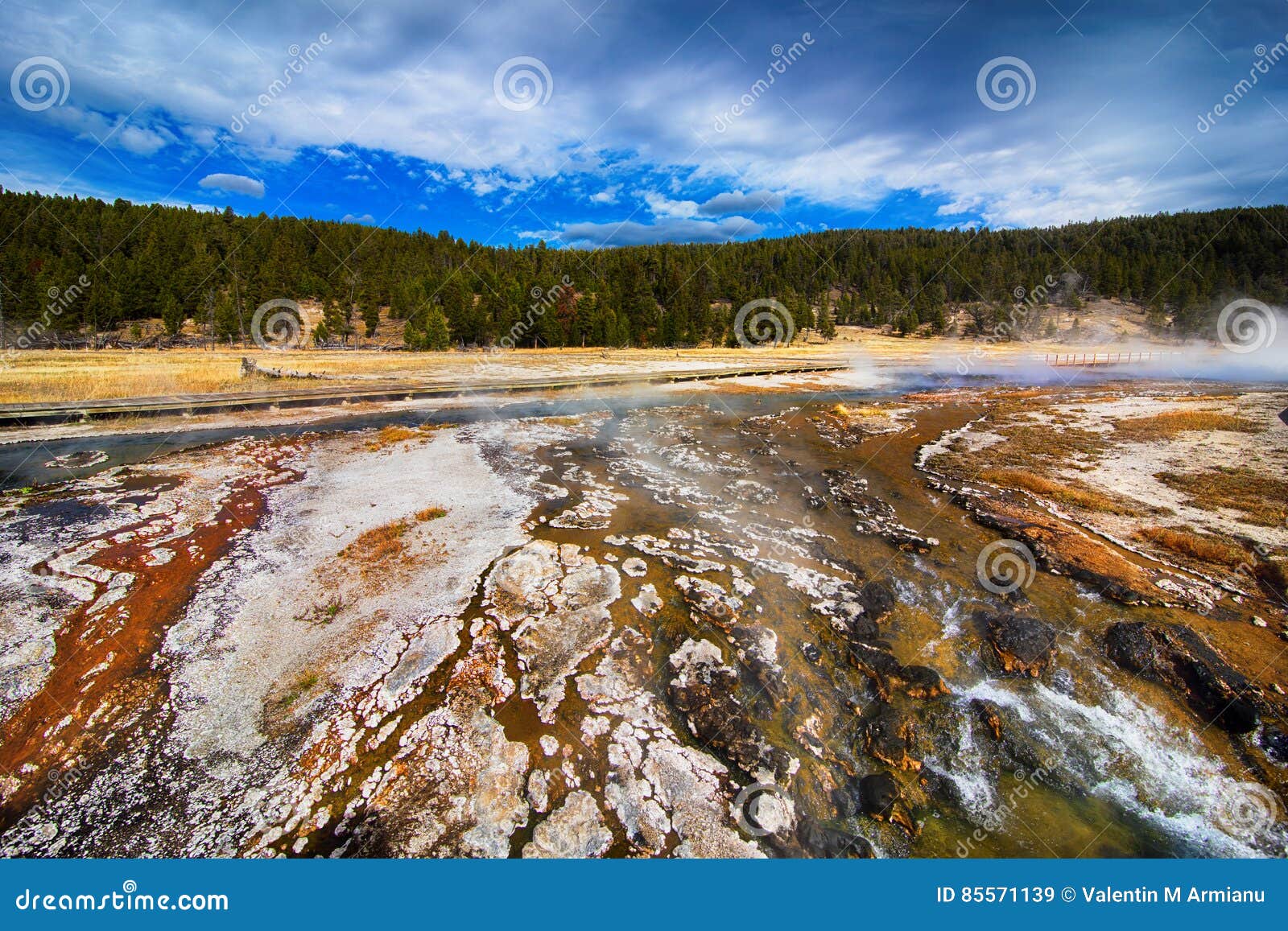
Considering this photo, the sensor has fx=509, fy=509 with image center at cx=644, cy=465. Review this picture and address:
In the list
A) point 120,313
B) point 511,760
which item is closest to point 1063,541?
point 511,760

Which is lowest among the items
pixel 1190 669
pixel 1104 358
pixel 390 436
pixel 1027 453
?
pixel 1190 669

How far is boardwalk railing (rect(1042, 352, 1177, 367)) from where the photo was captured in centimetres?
6111

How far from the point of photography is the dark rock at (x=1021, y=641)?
765cm

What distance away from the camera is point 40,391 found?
26.3 meters

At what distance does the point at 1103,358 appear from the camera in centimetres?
6719

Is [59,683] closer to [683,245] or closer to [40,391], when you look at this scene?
[40,391]

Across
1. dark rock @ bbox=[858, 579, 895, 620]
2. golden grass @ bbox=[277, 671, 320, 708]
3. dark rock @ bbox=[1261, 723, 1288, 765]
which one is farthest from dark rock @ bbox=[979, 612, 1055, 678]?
golden grass @ bbox=[277, 671, 320, 708]

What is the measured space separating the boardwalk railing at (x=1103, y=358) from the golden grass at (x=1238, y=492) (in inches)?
2065

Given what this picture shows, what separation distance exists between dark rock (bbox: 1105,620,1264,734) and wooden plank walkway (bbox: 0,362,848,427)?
32591mm

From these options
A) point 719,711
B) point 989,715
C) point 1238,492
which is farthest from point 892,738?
point 1238,492

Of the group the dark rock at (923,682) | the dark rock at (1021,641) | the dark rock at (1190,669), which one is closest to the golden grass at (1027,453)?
the dark rock at (1190,669)

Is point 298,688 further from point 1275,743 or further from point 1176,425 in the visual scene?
point 1176,425

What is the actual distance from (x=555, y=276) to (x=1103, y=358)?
259ft

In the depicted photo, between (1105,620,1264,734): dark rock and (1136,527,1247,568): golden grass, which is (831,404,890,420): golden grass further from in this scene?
(1105,620,1264,734): dark rock
